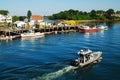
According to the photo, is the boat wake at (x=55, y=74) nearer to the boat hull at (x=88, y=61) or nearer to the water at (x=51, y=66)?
the water at (x=51, y=66)

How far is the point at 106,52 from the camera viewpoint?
229 feet

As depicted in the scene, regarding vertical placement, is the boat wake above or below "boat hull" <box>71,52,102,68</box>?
below

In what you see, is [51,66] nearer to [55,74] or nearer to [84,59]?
[55,74]

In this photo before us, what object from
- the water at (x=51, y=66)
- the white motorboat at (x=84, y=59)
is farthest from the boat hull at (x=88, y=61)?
the water at (x=51, y=66)

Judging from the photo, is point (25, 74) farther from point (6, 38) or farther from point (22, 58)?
point (6, 38)

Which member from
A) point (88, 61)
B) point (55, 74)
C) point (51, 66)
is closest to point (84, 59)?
point (88, 61)

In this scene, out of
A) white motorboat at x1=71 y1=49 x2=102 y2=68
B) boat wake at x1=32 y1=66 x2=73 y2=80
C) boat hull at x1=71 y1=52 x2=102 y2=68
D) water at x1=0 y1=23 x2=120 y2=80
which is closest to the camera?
boat wake at x1=32 y1=66 x2=73 y2=80

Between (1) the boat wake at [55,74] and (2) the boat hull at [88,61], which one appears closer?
(1) the boat wake at [55,74]

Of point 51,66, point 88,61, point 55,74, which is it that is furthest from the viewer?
point 88,61

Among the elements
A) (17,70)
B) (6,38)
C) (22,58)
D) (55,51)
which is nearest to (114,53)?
(55,51)

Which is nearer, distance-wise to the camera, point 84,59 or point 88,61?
point 84,59

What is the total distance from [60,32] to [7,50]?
5673cm

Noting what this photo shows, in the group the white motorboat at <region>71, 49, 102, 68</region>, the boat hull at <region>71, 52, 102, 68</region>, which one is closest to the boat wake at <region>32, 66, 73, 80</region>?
the boat hull at <region>71, 52, 102, 68</region>

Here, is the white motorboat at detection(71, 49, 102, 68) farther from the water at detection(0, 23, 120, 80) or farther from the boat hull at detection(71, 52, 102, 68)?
the water at detection(0, 23, 120, 80)
